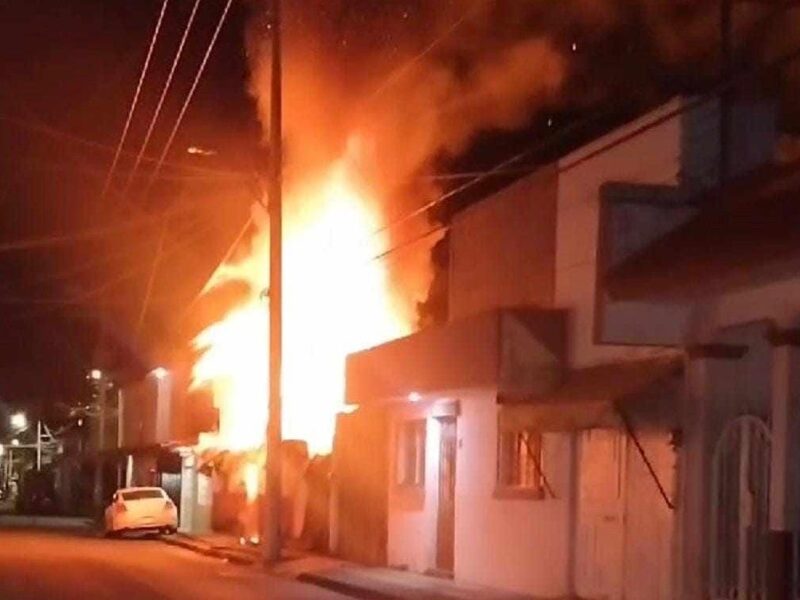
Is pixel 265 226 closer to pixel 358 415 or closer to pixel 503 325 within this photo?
A: pixel 358 415

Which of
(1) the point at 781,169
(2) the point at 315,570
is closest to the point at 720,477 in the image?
(1) the point at 781,169

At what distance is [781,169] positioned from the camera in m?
17.6

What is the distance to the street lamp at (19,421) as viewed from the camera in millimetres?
101812

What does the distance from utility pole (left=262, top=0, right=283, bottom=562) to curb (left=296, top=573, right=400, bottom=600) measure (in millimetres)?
2082

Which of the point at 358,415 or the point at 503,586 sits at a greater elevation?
the point at 358,415

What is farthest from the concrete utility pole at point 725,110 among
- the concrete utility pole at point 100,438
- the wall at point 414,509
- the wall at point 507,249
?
the concrete utility pole at point 100,438

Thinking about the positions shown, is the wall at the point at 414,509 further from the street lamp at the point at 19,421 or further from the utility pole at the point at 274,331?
the street lamp at the point at 19,421

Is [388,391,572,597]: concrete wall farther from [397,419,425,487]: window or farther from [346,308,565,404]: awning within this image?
[346,308,565,404]: awning

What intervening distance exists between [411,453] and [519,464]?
612cm

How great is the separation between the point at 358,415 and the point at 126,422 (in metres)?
43.3

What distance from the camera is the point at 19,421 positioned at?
10388 cm

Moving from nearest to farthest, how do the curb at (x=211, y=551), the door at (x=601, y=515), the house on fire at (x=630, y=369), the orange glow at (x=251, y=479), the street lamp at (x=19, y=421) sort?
the house on fire at (x=630, y=369) < the door at (x=601, y=515) < the curb at (x=211, y=551) < the orange glow at (x=251, y=479) < the street lamp at (x=19, y=421)

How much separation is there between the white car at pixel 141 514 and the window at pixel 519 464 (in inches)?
898

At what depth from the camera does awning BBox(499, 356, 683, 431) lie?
1842 cm
